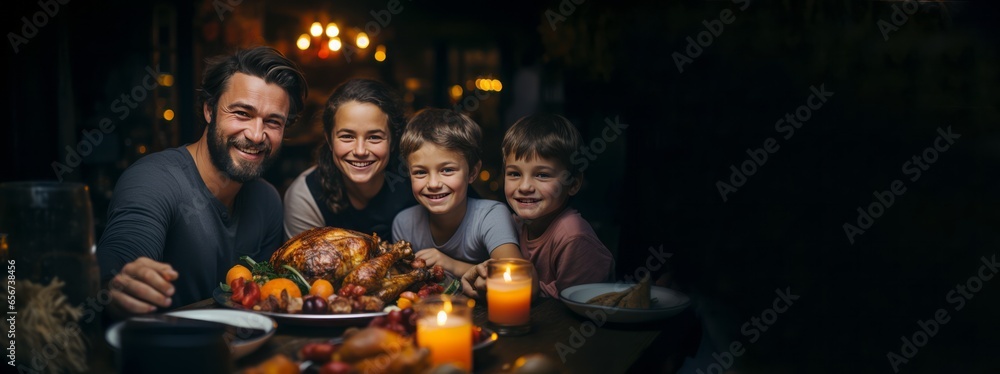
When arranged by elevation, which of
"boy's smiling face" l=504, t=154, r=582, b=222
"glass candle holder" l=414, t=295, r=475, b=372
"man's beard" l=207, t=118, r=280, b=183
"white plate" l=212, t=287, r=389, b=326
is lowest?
"glass candle holder" l=414, t=295, r=475, b=372

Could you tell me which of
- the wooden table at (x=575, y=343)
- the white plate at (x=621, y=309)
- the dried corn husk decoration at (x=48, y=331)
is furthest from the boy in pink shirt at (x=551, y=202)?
the dried corn husk decoration at (x=48, y=331)

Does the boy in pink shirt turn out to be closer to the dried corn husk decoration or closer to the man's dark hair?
the man's dark hair

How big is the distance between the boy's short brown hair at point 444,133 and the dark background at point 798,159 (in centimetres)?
27

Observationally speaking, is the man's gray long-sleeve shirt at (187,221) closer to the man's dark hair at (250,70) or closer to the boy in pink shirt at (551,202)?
the man's dark hair at (250,70)

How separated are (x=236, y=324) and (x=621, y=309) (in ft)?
3.83

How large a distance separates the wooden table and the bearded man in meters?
0.46

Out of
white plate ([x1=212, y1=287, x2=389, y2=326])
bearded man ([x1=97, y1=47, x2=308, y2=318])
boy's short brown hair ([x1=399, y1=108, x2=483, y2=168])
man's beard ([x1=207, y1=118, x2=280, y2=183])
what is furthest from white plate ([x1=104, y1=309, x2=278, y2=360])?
boy's short brown hair ([x1=399, y1=108, x2=483, y2=168])

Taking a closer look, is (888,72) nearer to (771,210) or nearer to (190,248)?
(771,210)

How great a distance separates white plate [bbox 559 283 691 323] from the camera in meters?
2.47

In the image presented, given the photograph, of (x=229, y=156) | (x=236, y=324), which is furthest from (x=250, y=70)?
(x=236, y=324)

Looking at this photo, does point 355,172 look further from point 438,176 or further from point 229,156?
point 229,156

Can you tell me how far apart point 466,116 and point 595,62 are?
2.80 ft

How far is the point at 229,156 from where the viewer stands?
3199mm

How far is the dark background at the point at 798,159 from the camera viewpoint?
353 cm
